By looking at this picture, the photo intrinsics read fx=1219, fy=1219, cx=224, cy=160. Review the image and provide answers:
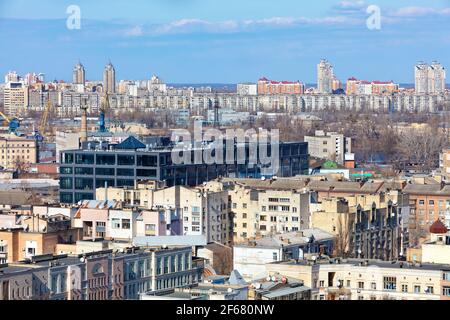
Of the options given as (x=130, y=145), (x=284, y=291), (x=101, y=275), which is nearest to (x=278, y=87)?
(x=130, y=145)

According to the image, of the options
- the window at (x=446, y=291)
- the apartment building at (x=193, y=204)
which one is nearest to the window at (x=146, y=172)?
the apartment building at (x=193, y=204)

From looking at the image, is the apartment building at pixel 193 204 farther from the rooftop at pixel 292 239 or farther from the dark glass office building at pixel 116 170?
the dark glass office building at pixel 116 170

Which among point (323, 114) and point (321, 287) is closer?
point (321, 287)

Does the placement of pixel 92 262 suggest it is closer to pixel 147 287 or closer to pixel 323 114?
pixel 147 287

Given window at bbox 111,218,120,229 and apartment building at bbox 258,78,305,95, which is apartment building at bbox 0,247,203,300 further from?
apartment building at bbox 258,78,305,95

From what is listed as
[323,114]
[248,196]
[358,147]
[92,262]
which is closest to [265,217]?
[248,196]
